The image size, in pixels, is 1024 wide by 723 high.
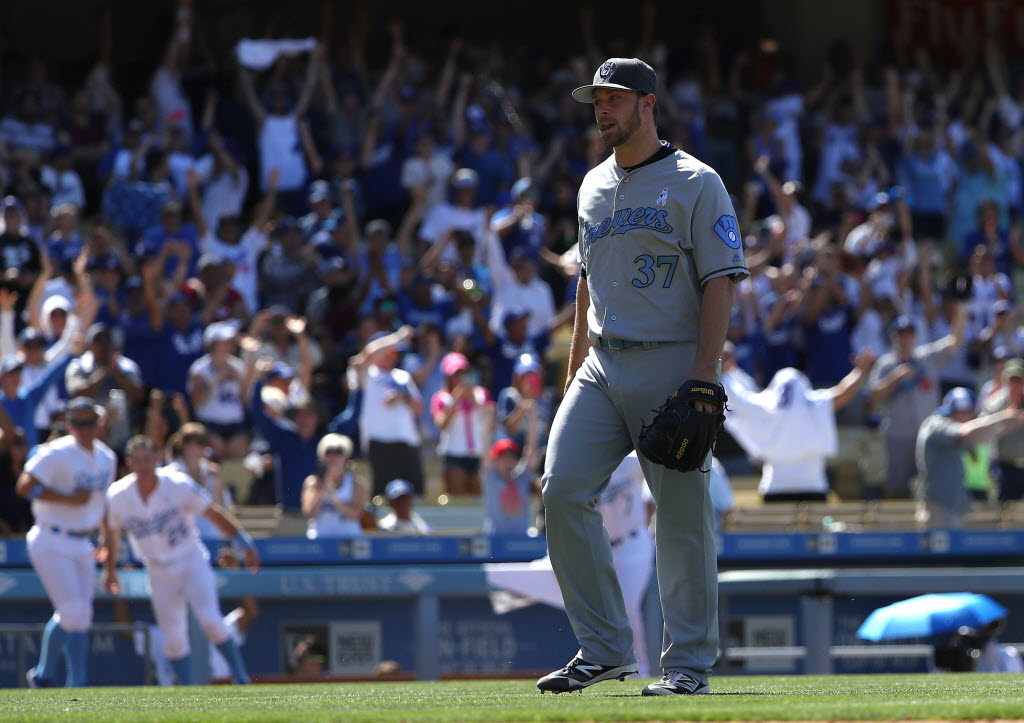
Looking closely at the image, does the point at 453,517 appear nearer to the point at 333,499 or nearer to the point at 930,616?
the point at 333,499

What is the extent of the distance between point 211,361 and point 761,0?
40.0 ft

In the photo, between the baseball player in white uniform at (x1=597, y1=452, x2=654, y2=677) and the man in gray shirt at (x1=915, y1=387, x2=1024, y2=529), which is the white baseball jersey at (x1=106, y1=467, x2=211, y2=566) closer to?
the baseball player in white uniform at (x1=597, y1=452, x2=654, y2=677)

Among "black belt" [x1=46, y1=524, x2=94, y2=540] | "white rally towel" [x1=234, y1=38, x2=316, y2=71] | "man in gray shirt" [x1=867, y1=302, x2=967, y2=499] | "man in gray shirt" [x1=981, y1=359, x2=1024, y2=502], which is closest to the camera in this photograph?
"black belt" [x1=46, y1=524, x2=94, y2=540]

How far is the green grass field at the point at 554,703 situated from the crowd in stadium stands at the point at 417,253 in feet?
16.8

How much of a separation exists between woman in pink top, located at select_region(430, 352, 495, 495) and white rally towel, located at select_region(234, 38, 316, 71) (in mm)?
4762

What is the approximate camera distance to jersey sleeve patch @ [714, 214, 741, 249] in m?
4.93

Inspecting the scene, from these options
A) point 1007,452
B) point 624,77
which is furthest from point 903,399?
point 624,77

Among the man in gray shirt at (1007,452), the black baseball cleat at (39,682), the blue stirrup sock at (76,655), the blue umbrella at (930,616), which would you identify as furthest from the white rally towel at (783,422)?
the black baseball cleat at (39,682)

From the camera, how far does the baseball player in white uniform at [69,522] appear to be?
9445 millimetres

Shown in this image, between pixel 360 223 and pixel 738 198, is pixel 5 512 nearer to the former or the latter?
pixel 360 223

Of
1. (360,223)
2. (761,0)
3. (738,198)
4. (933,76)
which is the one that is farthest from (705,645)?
(761,0)

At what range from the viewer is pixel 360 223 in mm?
16031

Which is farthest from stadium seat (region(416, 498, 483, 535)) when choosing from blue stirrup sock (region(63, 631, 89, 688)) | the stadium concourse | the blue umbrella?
blue stirrup sock (region(63, 631, 89, 688))

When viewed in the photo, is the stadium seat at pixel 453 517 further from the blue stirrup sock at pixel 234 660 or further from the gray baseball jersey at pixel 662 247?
the gray baseball jersey at pixel 662 247
